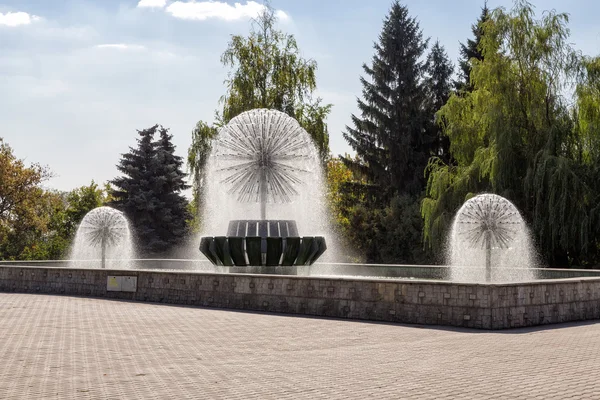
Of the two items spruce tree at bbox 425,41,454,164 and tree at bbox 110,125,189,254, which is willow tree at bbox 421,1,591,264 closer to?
spruce tree at bbox 425,41,454,164

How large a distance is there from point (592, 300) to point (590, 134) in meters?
14.3

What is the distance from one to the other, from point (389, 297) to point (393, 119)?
30601mm

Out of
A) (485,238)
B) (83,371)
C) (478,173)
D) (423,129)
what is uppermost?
(423,129)

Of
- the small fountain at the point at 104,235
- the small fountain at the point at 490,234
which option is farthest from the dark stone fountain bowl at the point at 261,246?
the small fountain at the point at 104,235

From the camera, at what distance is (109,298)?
18.3 m

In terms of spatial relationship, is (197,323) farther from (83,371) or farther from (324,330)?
(83,371)

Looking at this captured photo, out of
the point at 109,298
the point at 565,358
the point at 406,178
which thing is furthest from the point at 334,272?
the point at 406,178

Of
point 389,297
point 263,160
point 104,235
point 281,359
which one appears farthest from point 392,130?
point 281,359

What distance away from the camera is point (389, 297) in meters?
13.4

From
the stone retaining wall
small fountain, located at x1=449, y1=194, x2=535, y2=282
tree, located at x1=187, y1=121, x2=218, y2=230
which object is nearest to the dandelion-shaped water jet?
the stone retaining wall

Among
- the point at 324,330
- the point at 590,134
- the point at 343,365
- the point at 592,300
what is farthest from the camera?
the point at 590,134

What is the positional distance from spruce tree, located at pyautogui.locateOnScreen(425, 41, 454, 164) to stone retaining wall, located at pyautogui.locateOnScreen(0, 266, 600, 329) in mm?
27860

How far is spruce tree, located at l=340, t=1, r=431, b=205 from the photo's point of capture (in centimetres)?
4250

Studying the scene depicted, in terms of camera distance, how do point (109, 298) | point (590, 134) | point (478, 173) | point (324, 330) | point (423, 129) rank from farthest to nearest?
point (423, 129) < point (478, 173) < point (590, 134) < point (109, 298) < point (324, 330)
